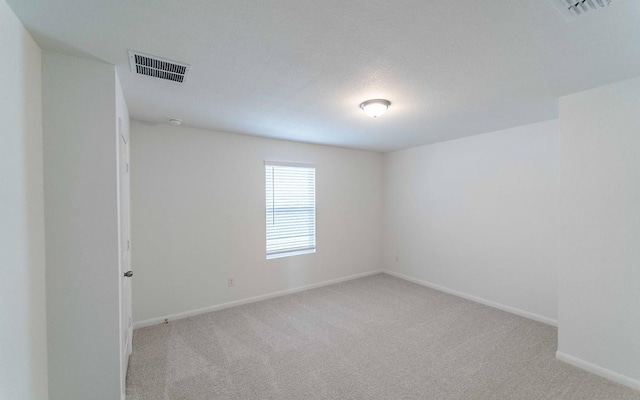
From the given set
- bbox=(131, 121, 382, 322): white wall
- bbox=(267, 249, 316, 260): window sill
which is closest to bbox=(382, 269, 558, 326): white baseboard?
bbox=(131, 121, 382, 322): white wall

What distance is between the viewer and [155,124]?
3.15m

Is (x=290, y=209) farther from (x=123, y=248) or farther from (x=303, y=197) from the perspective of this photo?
(x=123, y=248)

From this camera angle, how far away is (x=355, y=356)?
2512 mm

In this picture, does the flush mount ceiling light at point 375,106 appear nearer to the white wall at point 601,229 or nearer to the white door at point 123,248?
the white wall at point 601,229

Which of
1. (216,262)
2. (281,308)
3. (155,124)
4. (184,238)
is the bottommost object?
(281,308)

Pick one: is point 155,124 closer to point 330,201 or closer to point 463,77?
point 330,201

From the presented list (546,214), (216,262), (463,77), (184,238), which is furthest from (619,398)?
(184,238)

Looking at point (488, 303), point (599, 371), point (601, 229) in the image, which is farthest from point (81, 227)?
point (488, 303)

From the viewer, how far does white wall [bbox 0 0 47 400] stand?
116 cm

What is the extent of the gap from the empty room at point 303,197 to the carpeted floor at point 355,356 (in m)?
0.03

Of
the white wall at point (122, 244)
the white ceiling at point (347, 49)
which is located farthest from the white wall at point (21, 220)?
the white wall at point (122, 244)

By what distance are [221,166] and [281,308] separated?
212cm

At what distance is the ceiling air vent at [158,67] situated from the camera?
67.3 inches

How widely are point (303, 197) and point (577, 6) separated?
11.8 ft
